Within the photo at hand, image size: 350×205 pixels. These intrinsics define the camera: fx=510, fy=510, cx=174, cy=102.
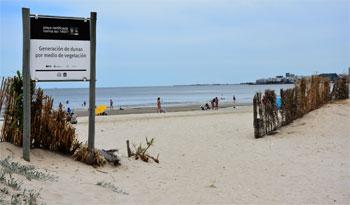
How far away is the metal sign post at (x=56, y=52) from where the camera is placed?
24.6 ft

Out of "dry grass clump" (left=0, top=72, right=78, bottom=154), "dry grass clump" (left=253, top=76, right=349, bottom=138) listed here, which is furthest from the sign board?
"dry grass clump" (left=253, top=76, right=349, bottom=138)

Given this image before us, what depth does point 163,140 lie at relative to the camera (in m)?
14.4

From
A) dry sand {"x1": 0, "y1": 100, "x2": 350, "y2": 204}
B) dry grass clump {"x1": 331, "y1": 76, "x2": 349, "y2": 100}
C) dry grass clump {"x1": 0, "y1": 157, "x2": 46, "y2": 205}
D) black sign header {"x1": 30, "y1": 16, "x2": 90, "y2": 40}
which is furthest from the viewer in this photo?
dry grass clump {"x1": 331, "y1": 76, "x2": 349, "y2": 100}

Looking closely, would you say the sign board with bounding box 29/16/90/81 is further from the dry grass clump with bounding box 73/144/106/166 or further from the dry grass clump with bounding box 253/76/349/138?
the dry grass clump with bounding box 253/76/349/138

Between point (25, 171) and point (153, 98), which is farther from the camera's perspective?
point (153, 98)

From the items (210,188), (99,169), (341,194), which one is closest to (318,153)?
(341,194)

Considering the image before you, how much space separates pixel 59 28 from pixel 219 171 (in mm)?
3907

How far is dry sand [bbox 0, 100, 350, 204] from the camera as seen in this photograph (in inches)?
268

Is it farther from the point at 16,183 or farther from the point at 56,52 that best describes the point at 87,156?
the point at 16,183

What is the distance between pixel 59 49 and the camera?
790cm

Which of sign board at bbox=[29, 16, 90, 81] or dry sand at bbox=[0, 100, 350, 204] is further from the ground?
sign board at bbox=[29, 16, 90, 81]

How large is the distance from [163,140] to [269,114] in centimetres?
340

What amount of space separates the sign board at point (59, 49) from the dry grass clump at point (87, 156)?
114 centimetres

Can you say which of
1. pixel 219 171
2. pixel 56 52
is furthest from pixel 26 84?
pixel 219 171
